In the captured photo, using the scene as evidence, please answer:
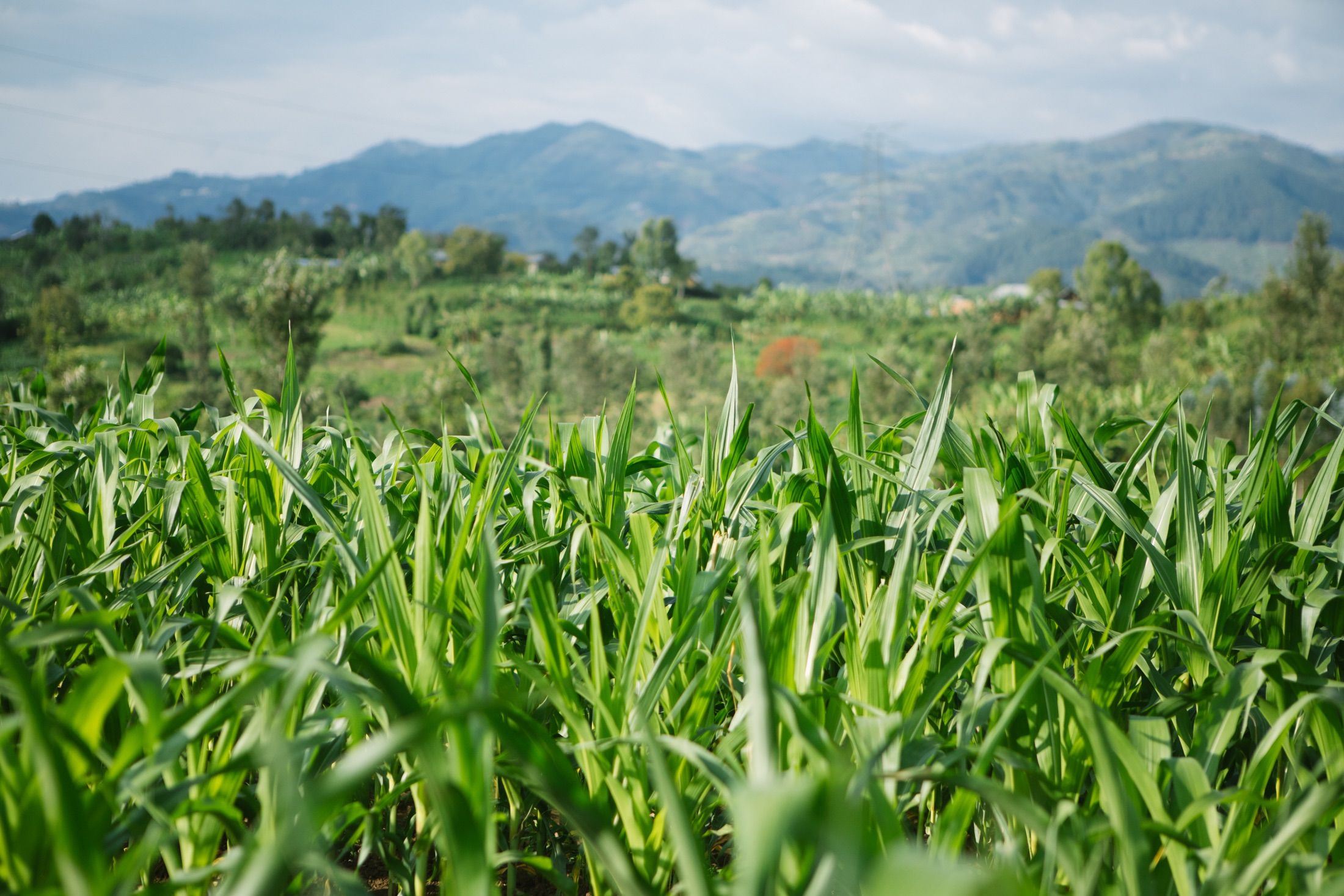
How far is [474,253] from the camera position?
43250 mm

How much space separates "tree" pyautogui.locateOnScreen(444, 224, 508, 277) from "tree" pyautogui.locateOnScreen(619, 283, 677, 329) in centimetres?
939

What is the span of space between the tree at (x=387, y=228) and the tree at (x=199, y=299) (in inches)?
600

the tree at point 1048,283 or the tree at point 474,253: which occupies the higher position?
the tree at point 474,253

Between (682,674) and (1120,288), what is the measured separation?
50310 mm

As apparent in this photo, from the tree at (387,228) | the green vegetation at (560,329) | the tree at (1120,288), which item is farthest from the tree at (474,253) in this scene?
the tree at (1120,288)

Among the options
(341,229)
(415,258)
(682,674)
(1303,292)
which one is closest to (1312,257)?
(1303,292)

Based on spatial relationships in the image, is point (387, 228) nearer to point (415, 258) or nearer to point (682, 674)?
point (415, 258)

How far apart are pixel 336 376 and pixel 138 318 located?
7.93m

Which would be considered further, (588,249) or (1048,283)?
(588,249)

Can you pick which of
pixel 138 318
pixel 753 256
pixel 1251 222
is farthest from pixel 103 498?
pixel 1251 222

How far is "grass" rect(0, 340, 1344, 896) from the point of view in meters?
0.56

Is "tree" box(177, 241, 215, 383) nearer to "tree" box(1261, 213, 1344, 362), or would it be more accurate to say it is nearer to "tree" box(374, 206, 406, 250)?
"tree" box(374, 206, 406, 250)

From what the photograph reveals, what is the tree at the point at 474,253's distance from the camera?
42.6 meters

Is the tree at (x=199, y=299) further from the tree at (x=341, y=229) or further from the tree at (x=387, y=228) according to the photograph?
the tree at (x=387, y=228)
